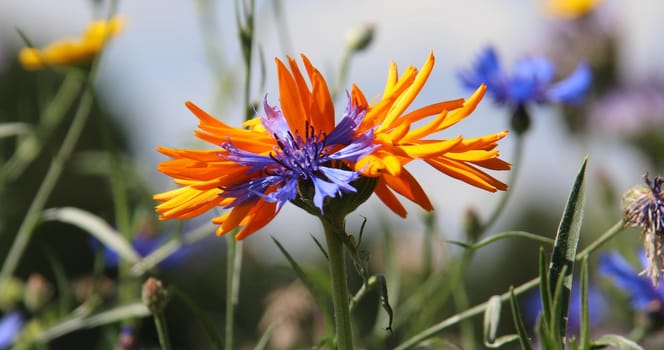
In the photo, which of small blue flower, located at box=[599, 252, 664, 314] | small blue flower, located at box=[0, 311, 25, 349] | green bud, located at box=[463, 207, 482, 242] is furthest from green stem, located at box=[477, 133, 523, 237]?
small blue flower, located at box=[0, 311, 25, 349]

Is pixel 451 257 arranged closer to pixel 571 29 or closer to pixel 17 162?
Result: pixel 17 162

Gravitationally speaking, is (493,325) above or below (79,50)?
below

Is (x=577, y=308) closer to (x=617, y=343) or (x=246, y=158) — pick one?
(x=617, y=343)

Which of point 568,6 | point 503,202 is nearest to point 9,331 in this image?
point 503,202

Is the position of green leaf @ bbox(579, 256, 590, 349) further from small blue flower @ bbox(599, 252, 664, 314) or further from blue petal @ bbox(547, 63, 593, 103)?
blue petal @ bbox(547, 63, 593, 103)

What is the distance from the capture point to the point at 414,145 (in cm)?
74

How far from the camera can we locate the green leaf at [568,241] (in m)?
0.78

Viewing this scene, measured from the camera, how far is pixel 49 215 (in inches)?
60.6

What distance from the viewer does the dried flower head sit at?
0.83m

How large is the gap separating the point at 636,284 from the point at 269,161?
646 mm

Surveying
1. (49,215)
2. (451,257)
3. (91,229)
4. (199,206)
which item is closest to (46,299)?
(49,215)

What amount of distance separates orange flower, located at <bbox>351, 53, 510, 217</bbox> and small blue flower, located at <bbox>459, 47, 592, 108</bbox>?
0.68 m

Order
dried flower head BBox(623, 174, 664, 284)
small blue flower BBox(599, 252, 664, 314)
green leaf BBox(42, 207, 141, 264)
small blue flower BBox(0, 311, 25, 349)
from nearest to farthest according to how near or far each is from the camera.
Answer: dried flower head BBox(623, 174, 664, 284) → small blue flower BBox(599, 252, 664, 314) → green leaf BBox(42, 207, 141, 264) → small blue flower BBox(0, 311, 25, 349)

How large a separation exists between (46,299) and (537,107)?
2.81ft
